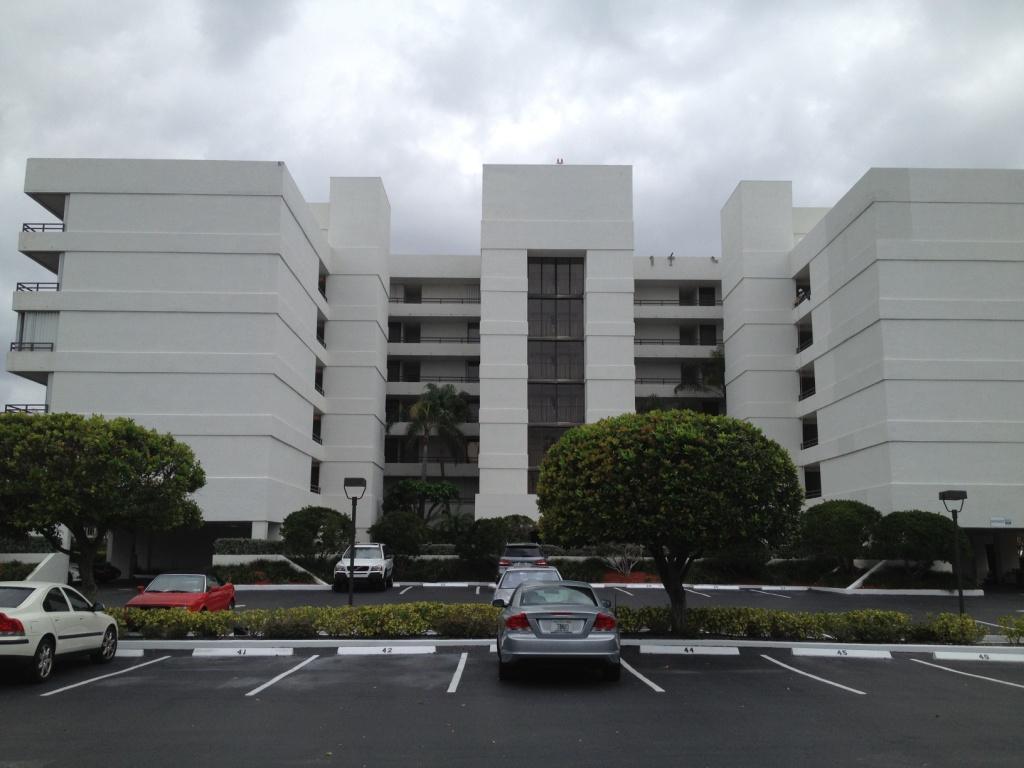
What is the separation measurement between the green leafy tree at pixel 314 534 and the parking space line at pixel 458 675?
22449 millimetres

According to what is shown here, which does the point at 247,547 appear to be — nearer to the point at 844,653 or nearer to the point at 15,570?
the point at 15,570

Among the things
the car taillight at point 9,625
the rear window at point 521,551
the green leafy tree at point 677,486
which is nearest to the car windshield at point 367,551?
the rear window at point 521,551

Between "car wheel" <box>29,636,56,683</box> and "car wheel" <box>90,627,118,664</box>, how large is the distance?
1659 millimetres

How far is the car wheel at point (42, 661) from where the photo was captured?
464 inches

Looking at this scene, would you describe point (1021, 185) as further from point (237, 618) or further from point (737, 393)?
point (237, 618)

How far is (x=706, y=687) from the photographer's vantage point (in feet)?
39.3

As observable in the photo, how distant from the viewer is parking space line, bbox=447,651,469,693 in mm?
11805

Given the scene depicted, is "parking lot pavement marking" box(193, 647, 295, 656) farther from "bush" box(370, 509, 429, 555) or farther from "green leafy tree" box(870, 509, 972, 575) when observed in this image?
"green leafy tree" box(870, 509, 972, 575)

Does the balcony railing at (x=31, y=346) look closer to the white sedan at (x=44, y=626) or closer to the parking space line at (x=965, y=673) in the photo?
the white sedan at (x=44, y=626)

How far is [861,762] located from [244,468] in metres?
33.0

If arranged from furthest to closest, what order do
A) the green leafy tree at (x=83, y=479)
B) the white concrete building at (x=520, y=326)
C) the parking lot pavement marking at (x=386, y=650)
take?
the white concrete building at (x=520, y=326) → the green leafy tree at (x=83, y=479) → the parking lot pavement marking at (x=386, y=650)

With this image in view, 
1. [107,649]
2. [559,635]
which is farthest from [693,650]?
[107,649]

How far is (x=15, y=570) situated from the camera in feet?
103

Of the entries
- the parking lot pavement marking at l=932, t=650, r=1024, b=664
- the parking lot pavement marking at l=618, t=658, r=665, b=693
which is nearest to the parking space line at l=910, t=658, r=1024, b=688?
the parking lot pavement marking at l=932, t=650, r=1024, b=664
